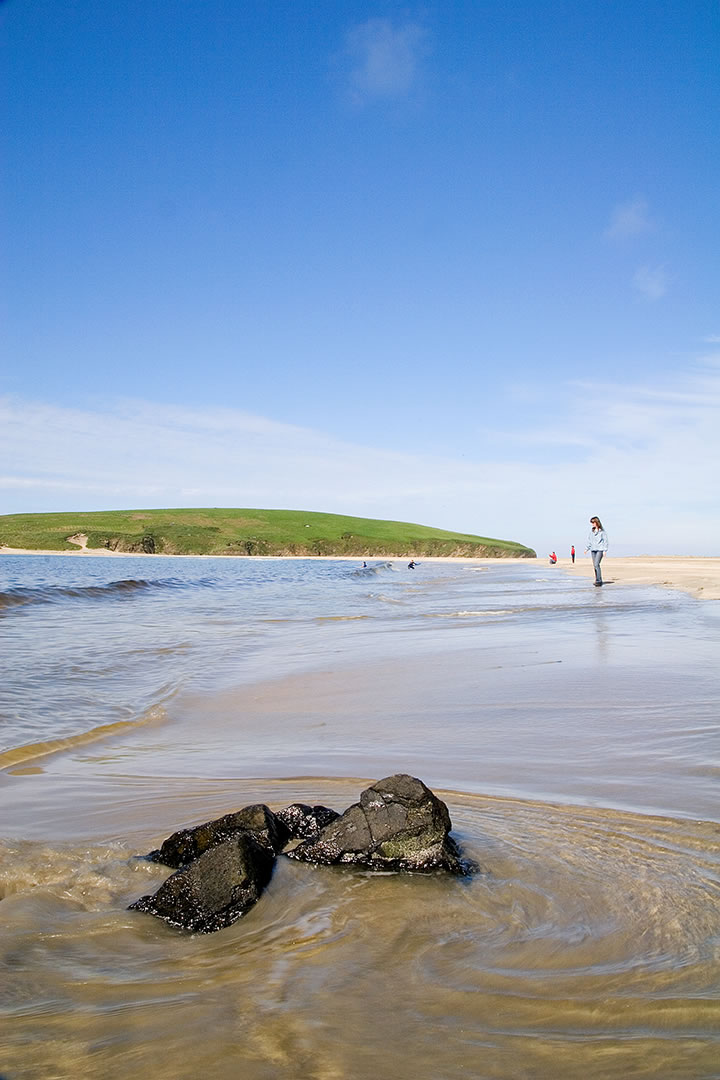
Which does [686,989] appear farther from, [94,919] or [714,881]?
[94,919]

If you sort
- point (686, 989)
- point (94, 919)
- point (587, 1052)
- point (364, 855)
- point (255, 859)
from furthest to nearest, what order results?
point (364, 855), point (255, 859), point (94, 919), point (686, 989), point (587, 1052)

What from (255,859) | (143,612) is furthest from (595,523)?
(255,859)

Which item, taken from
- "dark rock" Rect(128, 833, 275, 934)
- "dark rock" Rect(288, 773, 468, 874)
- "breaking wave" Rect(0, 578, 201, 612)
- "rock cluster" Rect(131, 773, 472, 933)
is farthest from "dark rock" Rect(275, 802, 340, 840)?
"breaking wave" Rect(0, 578, 201, 612)

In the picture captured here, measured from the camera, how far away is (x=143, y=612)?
65.4 ft

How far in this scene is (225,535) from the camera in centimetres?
11356

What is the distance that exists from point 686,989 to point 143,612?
18692 millimetres

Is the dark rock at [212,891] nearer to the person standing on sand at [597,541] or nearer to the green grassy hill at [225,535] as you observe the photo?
the person standing on sand at [597,541]

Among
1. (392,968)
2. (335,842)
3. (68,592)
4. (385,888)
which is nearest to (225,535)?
(68,592)

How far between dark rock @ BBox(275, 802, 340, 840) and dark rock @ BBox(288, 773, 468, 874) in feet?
0.47

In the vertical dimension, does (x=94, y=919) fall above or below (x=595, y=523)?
below

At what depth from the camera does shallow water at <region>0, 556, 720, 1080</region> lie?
7.18 feet

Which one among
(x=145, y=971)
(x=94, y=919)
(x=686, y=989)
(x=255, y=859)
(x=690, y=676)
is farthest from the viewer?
(x=690, y=676)

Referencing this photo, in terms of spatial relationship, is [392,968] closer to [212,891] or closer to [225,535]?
[212,891]

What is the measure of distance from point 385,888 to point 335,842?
41 centimetres
